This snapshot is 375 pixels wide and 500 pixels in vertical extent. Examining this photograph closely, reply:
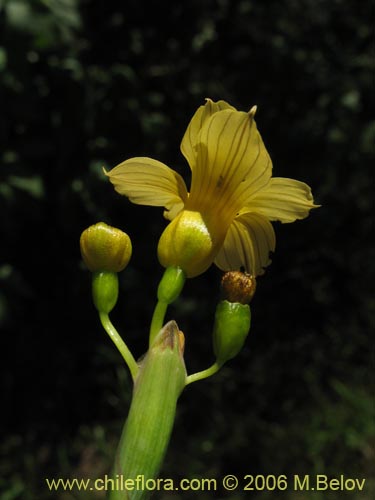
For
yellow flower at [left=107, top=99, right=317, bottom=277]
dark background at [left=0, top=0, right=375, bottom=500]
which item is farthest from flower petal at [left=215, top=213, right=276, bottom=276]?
dark background at [left=0, top=0, right=375, bottom=500]

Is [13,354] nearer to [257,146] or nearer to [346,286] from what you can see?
[346,286]

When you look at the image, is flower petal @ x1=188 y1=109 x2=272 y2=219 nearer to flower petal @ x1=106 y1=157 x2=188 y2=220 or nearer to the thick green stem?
flower petal @ x1=106 y1=157 x2=188 y2=220

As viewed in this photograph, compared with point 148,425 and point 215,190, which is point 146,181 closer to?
point 215,190

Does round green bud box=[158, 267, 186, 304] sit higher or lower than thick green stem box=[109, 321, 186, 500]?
higher

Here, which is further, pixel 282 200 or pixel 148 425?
pixel 282 200

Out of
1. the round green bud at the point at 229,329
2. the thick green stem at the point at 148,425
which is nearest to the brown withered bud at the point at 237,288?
the round green bud at the point at 229,329

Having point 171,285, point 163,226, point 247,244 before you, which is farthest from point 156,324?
point 163,226

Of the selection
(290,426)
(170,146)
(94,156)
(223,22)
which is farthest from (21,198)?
(290,426)
